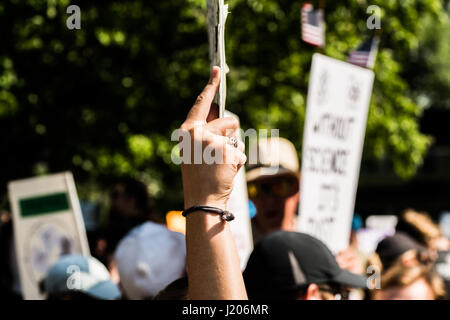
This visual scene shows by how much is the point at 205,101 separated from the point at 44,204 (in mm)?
3196

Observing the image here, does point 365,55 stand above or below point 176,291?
above

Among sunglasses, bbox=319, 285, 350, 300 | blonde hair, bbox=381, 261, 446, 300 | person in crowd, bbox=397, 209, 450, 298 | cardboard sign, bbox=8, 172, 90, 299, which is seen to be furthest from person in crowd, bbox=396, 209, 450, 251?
sunglasses, bbox=319, 285, 350, 300

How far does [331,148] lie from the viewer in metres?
3.94

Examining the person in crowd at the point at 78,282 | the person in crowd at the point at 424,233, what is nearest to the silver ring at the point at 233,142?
the person in crowd at the point at 78,282

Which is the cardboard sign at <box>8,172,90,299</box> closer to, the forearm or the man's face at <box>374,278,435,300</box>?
the man's face at <box>374,278,435,300</box>

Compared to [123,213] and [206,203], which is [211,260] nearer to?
[206,203]

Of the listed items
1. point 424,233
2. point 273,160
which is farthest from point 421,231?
point 273,160

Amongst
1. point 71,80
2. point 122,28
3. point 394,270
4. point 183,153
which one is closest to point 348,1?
point 122,28

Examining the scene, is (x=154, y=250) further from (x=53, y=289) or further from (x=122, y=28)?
(x=122, y=28)

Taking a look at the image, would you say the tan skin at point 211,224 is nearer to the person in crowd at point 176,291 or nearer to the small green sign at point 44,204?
the person in crowd at point 176,291

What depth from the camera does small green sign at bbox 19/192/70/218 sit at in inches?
170

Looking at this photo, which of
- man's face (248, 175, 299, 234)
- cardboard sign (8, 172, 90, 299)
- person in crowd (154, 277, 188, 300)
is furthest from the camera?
cardboard sign (8, 172, 90, 299)

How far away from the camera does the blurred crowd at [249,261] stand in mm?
1304

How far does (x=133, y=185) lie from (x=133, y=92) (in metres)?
3.30
